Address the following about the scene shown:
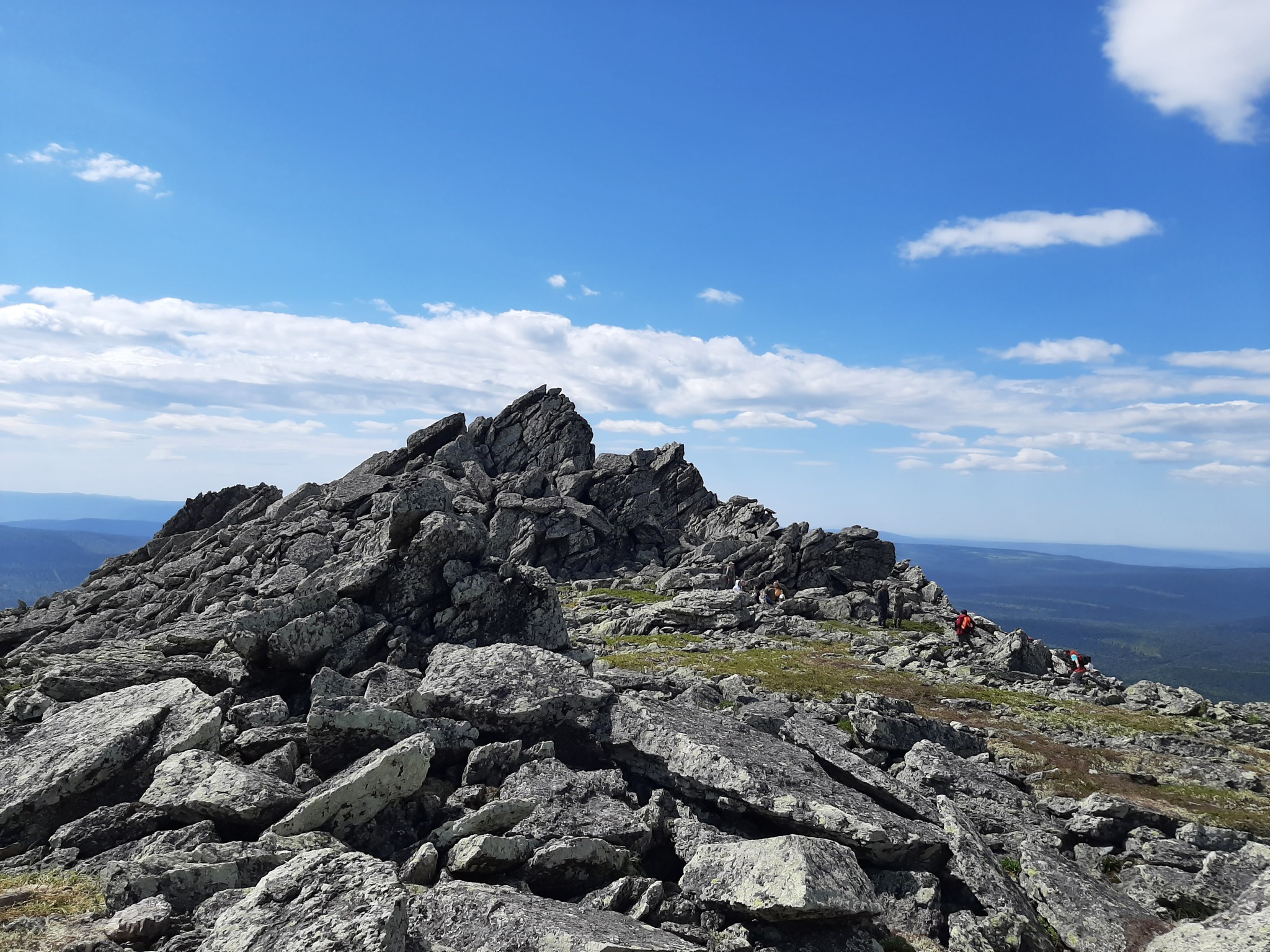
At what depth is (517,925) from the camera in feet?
39.5

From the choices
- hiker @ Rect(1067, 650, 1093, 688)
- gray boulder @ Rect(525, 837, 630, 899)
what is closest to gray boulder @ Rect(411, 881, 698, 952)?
gray boulder @ Rect(525, 837, 630, 899)

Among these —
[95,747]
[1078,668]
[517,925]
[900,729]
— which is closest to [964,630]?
[1078,668]

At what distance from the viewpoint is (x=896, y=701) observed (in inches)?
1133

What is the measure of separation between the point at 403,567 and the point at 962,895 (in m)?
22.0

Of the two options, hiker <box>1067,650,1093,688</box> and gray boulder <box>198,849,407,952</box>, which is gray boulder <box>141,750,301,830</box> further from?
hiker <box>1067,650,1093,688</box>

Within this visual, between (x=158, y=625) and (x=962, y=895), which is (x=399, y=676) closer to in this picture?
(x=962, y=895)

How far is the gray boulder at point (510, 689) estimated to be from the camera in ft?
65.4

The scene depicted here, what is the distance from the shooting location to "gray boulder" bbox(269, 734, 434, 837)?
49.4 feet

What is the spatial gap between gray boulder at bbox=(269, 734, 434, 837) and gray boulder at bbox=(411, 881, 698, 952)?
Answer: 3.24m

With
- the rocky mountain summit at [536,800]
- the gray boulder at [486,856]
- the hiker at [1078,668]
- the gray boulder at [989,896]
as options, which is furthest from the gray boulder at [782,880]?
the hiker at [1078,668]

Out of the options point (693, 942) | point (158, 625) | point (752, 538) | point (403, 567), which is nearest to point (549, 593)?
point (403, 567)

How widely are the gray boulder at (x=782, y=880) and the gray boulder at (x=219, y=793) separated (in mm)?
8922

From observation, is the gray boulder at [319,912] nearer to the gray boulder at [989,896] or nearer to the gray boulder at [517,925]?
the gray boulder at [517,925]

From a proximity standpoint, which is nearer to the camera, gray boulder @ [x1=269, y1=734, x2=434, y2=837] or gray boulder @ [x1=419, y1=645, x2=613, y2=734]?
gray boulder @ [x1=269, y1=734, x2=434, y2=837]
